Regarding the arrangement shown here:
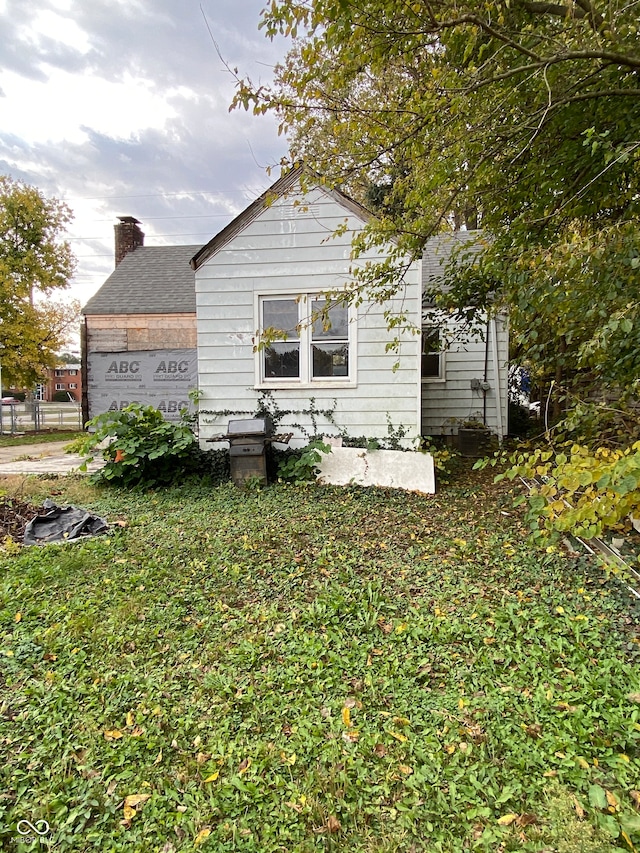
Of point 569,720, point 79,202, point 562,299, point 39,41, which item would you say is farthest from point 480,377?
point 79,202

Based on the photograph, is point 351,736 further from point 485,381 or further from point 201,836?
point 485,381

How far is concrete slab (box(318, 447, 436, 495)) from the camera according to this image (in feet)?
19.8

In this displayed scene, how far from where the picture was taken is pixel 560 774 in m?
1.69

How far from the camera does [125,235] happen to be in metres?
15.3

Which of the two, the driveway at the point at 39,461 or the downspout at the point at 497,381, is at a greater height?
the downspout at the point at 497,381

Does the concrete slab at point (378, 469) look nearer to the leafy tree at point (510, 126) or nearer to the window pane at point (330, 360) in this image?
the window pane at point (330, 360)

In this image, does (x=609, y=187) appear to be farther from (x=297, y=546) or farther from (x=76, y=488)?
(x=76, y=488)

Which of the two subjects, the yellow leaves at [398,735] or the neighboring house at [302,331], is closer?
the yellow leaves at [398,735]

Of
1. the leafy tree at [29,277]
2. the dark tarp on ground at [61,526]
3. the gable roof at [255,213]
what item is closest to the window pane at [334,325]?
the gable roof at [255,213]

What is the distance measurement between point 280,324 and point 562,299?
3.90 metres

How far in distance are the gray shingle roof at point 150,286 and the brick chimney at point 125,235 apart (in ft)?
1.59

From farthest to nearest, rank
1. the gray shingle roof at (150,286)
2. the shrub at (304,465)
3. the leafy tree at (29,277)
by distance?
the leafy tree at (29,277), the gray shingle roof at (150,286), the shrub at (304,465)

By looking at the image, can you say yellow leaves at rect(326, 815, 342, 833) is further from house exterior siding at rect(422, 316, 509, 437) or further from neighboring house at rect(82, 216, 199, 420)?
neighboring house at rect(82, 216, 199, 420)

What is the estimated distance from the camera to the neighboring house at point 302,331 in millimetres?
6215
